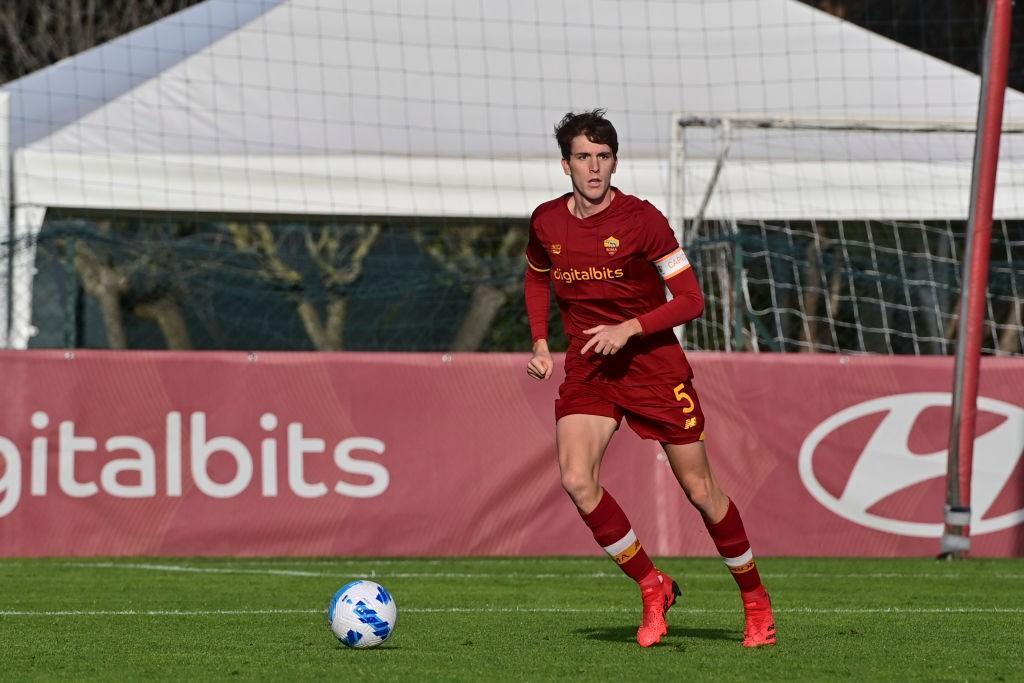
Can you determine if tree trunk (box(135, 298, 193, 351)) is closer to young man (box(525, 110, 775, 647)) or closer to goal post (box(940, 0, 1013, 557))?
goal post (box(940, 0, 1013, 557))

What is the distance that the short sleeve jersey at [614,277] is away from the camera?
5770 millimetres

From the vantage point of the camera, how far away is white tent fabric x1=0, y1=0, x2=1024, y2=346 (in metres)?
12.6

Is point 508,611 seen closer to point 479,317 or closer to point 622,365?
point 622,365

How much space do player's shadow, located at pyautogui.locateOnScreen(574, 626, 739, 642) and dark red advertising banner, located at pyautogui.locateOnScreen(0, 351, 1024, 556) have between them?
384 centimetres

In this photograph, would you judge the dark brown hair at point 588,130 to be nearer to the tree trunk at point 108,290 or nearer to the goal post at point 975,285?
the goal post at point 975,285

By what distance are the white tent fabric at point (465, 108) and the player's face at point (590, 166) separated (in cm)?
650

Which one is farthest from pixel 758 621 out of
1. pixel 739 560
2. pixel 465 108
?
pixel 465 108

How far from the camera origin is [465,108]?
44.4ft

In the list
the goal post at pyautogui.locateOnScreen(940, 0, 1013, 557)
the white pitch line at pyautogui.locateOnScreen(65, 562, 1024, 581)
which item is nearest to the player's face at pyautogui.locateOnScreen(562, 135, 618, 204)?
the white pitch line at pyautogui.locateOnScreen(65, 562, 1024, 581)

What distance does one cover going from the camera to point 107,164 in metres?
12.4

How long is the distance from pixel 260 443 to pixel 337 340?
321 cm

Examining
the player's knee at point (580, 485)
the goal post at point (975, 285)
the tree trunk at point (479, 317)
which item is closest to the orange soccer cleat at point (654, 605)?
the player's knee at point (580, 485)

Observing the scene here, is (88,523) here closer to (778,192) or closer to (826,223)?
(778,192)

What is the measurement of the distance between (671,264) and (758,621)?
4.22 ft
